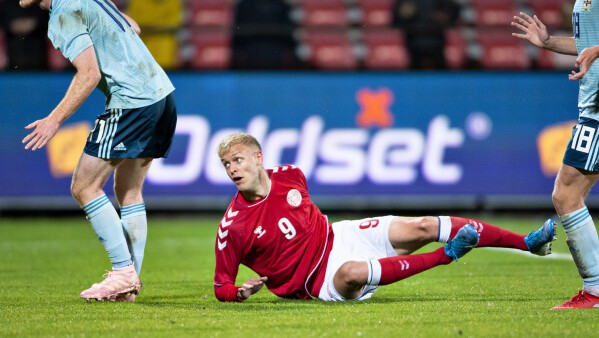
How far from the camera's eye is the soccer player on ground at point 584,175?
5.07 meters

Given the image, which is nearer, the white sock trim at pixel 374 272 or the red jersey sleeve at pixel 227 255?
the white sock trim at pixel 374 272

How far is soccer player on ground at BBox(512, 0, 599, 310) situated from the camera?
507 cm

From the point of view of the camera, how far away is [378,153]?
488 inches

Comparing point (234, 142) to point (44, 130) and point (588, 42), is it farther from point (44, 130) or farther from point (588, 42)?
point (588, 42)

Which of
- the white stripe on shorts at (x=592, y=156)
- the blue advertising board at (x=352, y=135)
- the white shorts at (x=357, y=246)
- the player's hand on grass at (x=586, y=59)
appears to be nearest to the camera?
the player's hand on grass at (x=586, y=59)

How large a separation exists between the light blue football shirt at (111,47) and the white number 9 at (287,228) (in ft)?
3.57

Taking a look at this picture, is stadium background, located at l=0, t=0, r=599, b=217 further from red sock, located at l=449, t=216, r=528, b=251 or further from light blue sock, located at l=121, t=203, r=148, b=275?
red sock, located at l=449, t=216, r=528, b=251

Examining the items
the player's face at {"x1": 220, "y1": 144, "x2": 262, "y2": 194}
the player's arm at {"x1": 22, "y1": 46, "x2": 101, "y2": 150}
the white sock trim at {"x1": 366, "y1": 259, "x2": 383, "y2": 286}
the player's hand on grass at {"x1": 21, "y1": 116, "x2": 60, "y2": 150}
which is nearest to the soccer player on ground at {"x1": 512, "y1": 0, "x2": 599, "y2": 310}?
the white sock trim at {"x1": 366, "y1": 259, "x2": 383, "y2": 286}

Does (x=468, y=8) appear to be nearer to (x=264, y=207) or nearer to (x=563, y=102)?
(x=563, y=102)

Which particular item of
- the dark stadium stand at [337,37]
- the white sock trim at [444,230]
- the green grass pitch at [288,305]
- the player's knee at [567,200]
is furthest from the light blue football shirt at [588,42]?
the dark stadium stand at [337,37]

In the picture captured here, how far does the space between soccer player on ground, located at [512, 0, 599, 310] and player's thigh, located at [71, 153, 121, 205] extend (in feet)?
8.27

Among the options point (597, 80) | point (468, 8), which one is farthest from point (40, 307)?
point (468, 8)

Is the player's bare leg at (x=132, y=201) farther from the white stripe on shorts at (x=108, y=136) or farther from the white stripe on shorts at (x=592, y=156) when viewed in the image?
the white stripe on shorts at (x=592, y=156)

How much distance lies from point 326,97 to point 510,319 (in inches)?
322
